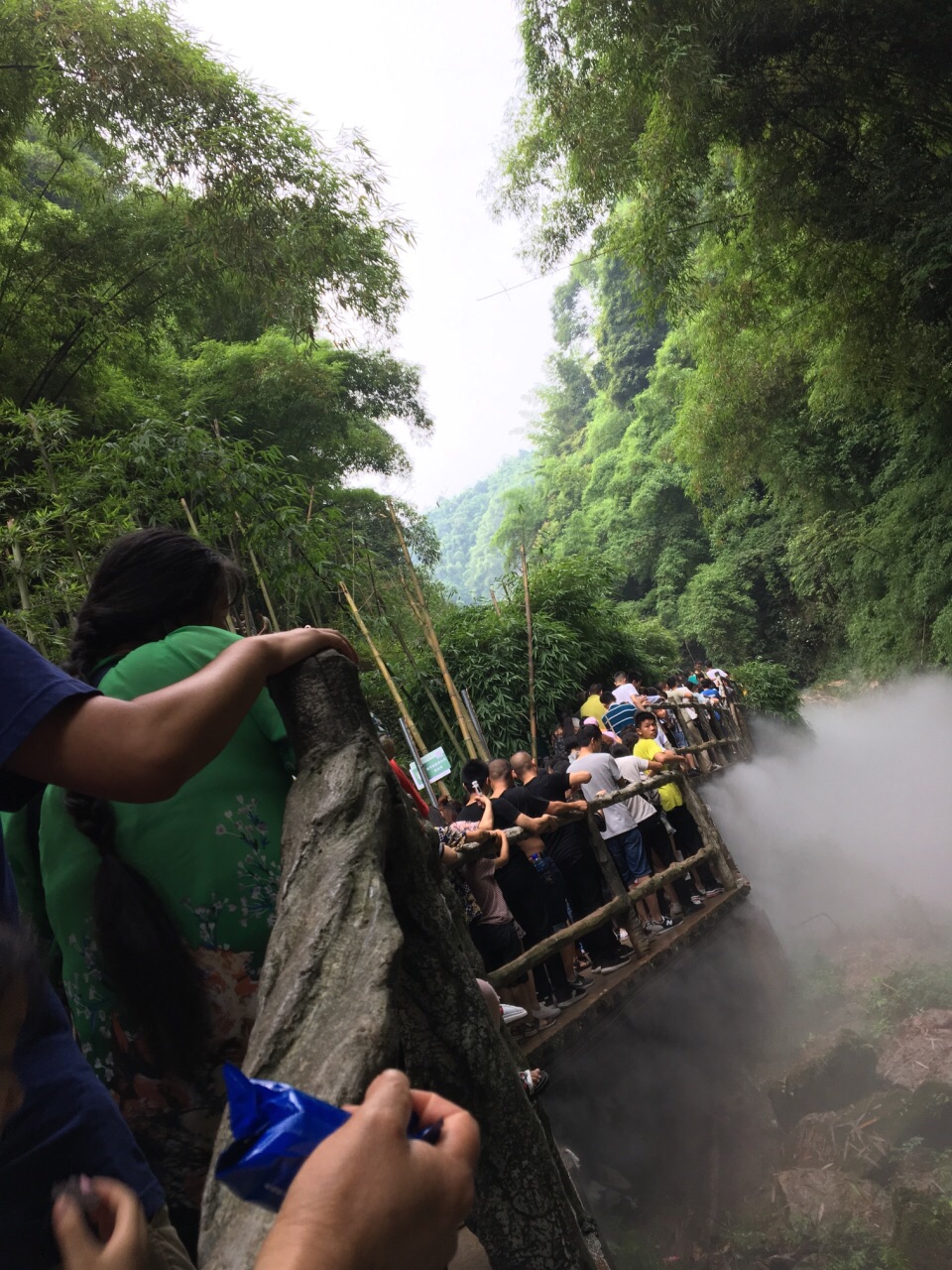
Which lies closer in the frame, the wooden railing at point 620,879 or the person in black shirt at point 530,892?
the wooden railing at point 620,879

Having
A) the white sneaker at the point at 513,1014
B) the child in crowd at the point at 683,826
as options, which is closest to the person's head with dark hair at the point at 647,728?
the child in crowd at the point at 683,826

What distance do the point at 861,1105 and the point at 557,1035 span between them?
223 centimetres

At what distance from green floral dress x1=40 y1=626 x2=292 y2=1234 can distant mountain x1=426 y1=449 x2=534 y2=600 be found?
193ft

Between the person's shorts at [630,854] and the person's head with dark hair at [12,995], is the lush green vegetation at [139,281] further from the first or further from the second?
the person's head with dark hair at [12,995]

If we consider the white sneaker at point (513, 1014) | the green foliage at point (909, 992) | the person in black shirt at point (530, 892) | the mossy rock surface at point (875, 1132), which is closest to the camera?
the white sneaker at point (513, 1014)

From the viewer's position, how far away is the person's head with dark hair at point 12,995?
785 millimetres

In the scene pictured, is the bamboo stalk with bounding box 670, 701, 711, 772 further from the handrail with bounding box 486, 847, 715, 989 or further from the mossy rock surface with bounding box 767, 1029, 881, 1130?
the mossy rock surface with bounding box 767, 1029, 881, 1130

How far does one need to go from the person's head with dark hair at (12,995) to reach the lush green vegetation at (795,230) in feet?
25.6

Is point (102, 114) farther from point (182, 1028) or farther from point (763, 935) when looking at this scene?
point (763, 935)

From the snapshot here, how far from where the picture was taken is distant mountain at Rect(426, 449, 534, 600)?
68.7 metres

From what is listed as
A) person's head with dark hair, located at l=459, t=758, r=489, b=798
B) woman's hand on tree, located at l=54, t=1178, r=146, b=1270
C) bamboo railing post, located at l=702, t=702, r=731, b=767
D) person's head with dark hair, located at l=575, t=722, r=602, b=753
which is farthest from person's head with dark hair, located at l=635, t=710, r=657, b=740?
woman's hand on tree, located at l=54, t=1178, r=146, b=1270

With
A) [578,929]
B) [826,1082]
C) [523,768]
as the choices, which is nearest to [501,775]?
[523,768]

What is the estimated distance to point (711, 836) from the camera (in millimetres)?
5820

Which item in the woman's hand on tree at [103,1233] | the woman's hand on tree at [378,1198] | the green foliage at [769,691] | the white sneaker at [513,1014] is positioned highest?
the woman's hand on tree at [378,1198]
